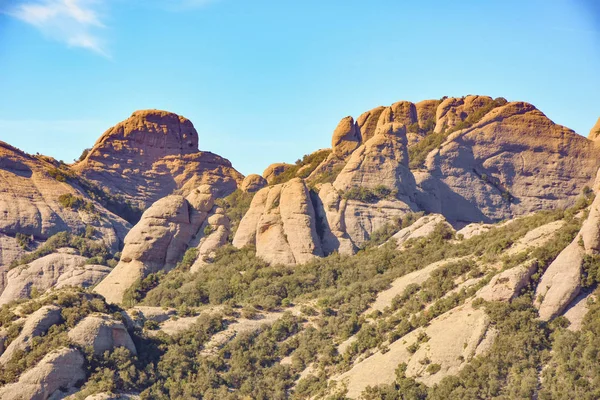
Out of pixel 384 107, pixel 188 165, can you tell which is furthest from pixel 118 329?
pixel 188 165

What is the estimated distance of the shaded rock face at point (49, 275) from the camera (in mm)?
85438

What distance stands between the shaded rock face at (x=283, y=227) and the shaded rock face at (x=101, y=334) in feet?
52.1

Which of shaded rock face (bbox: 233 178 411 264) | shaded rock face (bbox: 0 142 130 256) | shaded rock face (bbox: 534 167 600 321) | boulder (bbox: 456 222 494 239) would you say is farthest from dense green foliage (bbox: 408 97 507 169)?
shaded rock face (bbox: 534 167 600 321)

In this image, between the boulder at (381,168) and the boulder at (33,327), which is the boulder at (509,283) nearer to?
the boulder at (33,327)

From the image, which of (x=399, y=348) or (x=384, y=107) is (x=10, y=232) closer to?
(x=384, y=107)

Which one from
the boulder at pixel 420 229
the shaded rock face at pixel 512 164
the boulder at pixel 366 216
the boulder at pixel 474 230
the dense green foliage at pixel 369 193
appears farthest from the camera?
the shaded rock face at pixel 512 164

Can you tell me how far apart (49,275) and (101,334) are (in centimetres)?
2397

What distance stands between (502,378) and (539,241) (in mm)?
11430

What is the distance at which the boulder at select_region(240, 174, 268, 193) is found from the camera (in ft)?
334

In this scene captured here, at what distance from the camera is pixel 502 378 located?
189 ft

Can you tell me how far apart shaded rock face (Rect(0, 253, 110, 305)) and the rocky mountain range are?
15 centimetres

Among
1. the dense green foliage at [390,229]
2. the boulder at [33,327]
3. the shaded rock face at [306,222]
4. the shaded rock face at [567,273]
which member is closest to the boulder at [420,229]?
the dense green foliage at [390,229]

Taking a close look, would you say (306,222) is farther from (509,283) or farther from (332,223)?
(509,283)

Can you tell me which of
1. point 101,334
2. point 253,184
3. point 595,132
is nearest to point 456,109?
point 595,132
